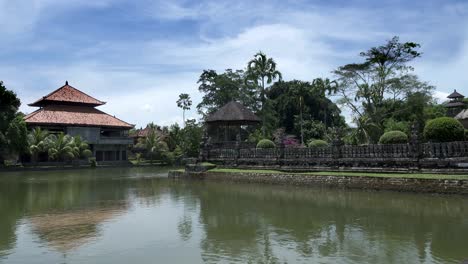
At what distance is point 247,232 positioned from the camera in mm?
10258

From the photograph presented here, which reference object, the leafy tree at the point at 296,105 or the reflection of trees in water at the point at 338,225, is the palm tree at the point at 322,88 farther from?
the reflection of trees in water at the point at 338,225

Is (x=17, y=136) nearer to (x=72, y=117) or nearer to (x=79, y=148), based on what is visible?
(x=79, y=148)

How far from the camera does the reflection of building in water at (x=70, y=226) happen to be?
941 cm

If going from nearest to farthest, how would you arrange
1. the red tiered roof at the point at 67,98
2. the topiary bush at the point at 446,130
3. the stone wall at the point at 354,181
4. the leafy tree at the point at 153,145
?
the stone wall at the point at 354,181 → the topiary bush at the point at 446,130 → the red tiered roof at the point at 67,98 → the leafy tree at the point at 153,145

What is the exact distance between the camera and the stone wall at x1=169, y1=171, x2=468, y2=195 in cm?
1544

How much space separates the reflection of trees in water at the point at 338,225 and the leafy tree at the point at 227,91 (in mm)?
34169

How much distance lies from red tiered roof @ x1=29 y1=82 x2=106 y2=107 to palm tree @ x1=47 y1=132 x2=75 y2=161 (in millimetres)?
7277

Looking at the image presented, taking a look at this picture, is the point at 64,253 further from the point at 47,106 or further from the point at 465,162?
the point at 47,106

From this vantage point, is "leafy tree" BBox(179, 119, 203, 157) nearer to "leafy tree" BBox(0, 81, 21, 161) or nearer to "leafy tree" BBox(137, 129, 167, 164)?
"leafy tree" BBox(137, 129, 167, 164)

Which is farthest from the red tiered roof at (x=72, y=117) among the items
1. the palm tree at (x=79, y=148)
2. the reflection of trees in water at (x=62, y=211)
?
the reflection of trees in water at (x=62, y=211)

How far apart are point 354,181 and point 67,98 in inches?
1670

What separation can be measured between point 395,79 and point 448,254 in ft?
95.1

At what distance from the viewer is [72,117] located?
4950cm

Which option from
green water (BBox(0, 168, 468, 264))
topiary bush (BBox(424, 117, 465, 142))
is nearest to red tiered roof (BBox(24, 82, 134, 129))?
green water (BBox(0, 168, 468, 264))
